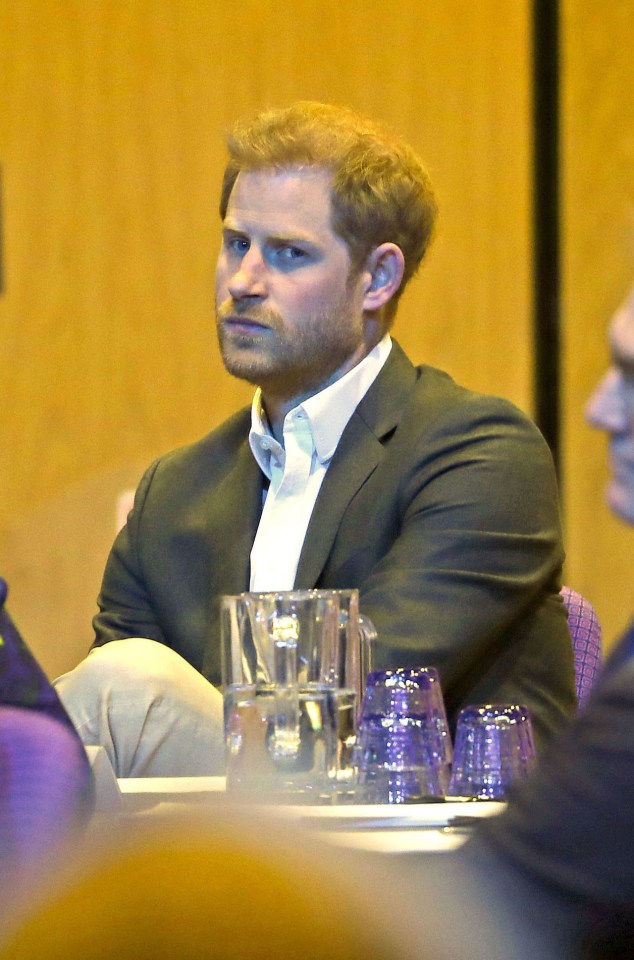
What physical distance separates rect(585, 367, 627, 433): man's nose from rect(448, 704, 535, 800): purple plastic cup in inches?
20.5

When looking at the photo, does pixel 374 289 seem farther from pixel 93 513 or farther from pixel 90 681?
pixel 93 513

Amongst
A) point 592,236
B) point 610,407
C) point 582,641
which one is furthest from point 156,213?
point 610,407

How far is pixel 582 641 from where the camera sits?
7.63ft

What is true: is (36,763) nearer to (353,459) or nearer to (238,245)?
(353,459)

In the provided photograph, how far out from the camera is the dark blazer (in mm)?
1988

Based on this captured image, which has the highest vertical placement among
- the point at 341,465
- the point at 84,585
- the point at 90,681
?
the point at 341,465

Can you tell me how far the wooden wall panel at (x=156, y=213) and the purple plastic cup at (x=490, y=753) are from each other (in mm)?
2539

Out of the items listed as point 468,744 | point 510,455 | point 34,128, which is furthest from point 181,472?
point 34,128

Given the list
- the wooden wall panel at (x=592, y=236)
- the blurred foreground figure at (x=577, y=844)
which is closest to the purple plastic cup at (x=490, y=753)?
the blurred foreground figure at (x=577, y=844)

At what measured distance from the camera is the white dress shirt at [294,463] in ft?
7.31

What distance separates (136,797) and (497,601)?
0.86 meters

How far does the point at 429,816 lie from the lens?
3.73 feet

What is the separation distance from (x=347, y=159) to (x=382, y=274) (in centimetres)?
20

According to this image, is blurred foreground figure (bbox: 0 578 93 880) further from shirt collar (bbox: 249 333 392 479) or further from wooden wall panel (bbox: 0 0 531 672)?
wooden wall panel (bbox: 0 0 531 672)
